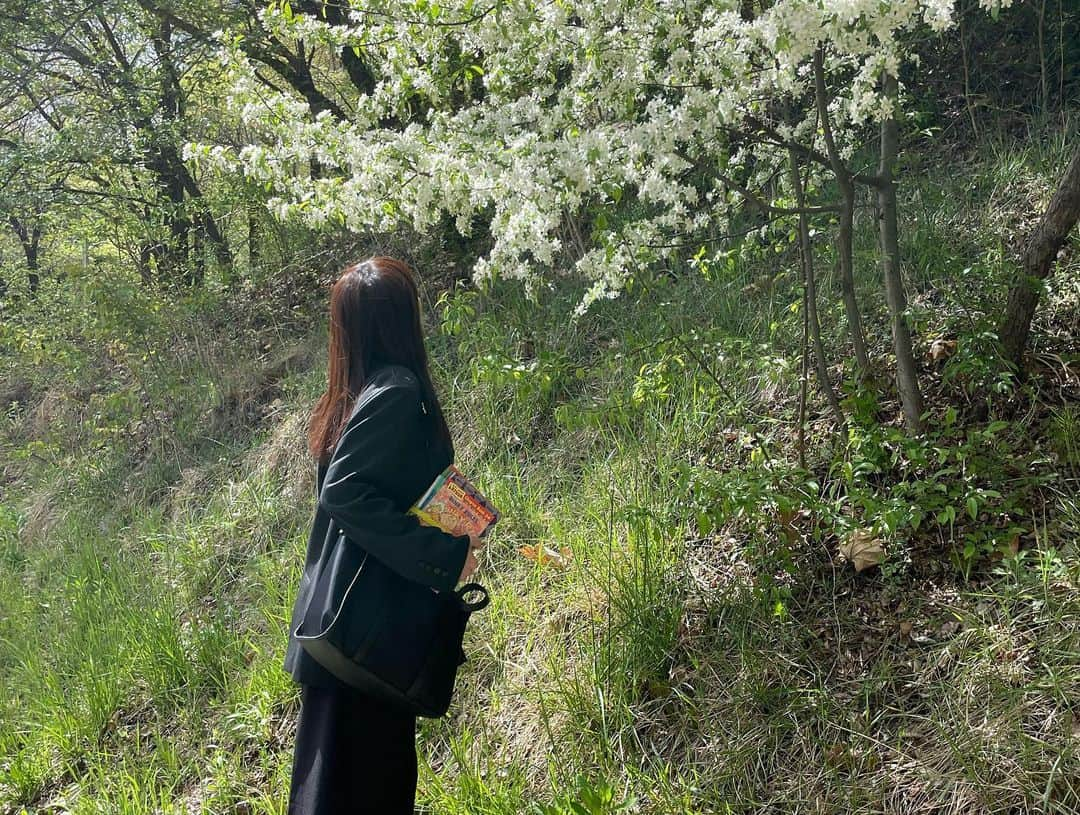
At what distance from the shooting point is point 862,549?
300 cm

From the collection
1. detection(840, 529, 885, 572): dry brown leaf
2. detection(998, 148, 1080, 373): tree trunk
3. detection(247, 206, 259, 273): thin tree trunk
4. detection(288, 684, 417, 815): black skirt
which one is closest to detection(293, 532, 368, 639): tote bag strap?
detection(288, 684, 417, 815): black skirt

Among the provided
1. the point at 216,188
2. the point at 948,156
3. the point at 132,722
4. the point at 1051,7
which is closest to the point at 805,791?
the point at 132,722

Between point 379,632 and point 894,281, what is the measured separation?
2.29 meters

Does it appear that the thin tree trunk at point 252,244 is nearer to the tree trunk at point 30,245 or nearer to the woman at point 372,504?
the tree trunk at point 30,245

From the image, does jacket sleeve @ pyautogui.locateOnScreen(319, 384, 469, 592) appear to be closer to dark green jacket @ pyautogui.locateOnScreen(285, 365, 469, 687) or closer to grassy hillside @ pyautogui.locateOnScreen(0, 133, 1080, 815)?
dark green jacket @ pyautogui.locateOnScreen(285, 365, 469, 687)

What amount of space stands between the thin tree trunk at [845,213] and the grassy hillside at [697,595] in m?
0.20

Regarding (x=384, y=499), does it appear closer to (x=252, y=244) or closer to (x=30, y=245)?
(x=252, y=244)

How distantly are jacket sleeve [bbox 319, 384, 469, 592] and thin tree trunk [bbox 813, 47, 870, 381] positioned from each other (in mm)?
1746

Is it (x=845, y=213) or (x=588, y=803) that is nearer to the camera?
(x=588, y=803)

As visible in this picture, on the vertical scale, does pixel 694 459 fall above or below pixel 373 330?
below

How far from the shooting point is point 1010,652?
2502mm

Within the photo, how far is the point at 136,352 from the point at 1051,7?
7316mm

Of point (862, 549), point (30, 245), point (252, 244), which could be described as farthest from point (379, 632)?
point (30, 245)

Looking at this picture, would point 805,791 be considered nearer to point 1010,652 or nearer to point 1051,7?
point 1010,652
